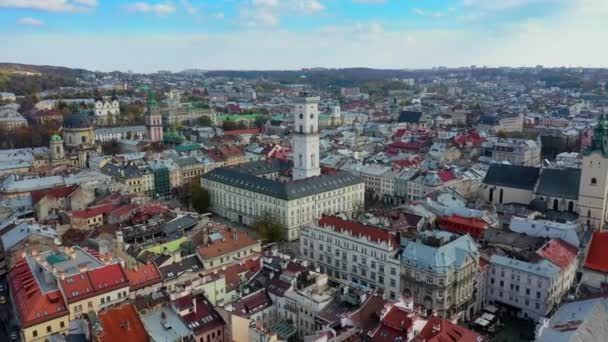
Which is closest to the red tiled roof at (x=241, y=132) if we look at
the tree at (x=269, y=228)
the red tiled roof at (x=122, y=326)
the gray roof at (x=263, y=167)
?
the gray roof at (x=263, y=167)

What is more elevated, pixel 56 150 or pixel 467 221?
pixel 56 150

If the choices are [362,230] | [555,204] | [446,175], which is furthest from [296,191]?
[555,204]

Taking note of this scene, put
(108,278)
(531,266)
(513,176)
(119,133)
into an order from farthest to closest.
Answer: (119,133), (513,176), (531,266), (108,278)

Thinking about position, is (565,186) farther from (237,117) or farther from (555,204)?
(237,117)

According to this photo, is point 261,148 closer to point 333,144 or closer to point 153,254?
point 333,144

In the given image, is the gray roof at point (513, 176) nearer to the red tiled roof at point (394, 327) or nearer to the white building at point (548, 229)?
the white building at point (548, 229)
